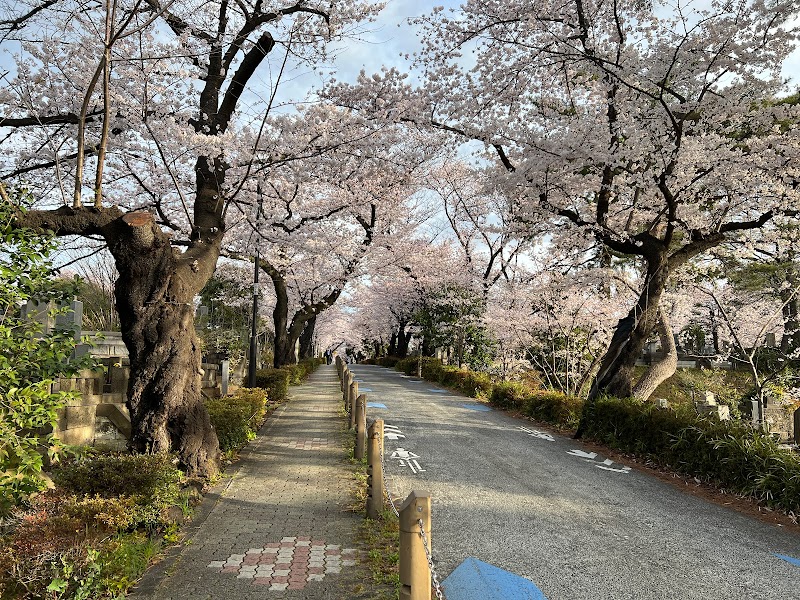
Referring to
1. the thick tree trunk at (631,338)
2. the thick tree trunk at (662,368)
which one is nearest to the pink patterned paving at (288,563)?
the thick tree trunk at (631,338)

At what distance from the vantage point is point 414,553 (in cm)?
310

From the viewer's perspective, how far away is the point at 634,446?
9.99 meters

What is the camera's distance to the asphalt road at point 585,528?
459 centimetres

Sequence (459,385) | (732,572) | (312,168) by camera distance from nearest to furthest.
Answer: (732,572)
(312,168)
(459,385)

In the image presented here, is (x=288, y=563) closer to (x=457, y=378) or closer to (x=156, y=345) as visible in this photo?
(x=156, y=345)

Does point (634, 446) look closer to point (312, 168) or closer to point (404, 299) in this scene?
point (312, 168)

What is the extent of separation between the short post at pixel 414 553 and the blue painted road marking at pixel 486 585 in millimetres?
1252

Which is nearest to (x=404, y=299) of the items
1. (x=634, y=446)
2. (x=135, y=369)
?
(x=634, y=446)

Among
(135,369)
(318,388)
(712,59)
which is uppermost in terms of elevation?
(712,59)

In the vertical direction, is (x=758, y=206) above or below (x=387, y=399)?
above

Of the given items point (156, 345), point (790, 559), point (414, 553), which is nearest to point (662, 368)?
point (790, 559)

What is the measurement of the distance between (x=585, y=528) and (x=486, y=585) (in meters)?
1.94

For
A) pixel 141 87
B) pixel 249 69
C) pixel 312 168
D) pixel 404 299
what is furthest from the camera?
pixel 404 299

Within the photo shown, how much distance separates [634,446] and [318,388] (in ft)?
46.6
